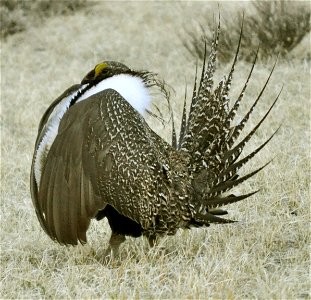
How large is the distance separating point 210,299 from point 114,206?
1.93 ft

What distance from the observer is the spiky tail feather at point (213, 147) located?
11.1ft

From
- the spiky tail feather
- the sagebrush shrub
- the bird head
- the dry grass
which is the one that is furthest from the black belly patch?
the sagebrush shrub

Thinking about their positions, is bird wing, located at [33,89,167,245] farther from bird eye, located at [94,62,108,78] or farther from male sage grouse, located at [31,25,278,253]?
bird eye, located at [94,62,108,78]

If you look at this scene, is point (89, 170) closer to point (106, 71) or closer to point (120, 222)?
point (120, 222)

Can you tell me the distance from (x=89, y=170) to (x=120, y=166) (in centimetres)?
14

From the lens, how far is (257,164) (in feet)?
15.4

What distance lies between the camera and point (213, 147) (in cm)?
346

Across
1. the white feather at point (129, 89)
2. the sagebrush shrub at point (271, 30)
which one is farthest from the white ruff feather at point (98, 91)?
the sagebrush shrub at point (271, 30)

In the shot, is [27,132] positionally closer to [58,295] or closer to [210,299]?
[58,295]

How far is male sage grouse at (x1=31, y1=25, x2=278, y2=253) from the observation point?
304 centimetres

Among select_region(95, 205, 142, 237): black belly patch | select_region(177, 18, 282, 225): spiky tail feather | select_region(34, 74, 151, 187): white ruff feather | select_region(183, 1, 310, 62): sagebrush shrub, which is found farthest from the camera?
select_region(183, 1, 310, 62): sagebrush shrub

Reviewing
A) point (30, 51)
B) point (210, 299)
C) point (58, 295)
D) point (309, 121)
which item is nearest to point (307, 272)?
point (210, 299)

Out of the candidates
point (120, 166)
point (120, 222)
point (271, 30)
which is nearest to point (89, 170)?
point (120, 166)

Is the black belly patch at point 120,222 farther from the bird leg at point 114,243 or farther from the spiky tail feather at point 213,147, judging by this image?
the spiky tail feather at point 213,147
